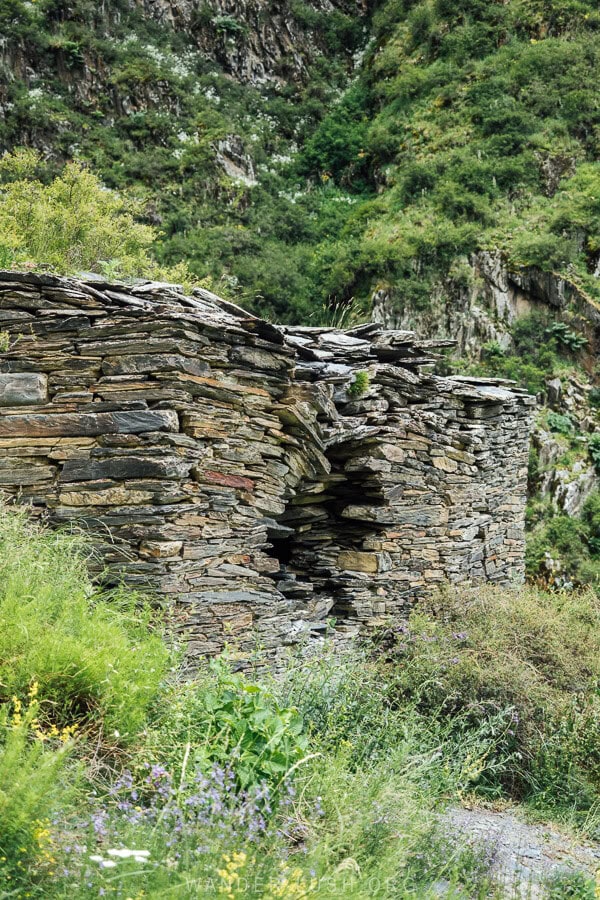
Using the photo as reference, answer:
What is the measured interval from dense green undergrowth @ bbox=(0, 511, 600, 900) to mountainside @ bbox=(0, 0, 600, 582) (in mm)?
12531

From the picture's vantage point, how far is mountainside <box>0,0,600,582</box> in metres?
21.2

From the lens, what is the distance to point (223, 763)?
10.9 ft

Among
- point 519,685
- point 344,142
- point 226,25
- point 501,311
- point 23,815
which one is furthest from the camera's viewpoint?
point 226,25

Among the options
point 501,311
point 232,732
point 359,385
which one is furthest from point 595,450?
point 232,732

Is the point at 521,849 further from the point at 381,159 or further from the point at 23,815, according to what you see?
the point at 381,159

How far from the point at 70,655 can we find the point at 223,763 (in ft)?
2.67

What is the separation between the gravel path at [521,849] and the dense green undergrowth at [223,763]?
17cm

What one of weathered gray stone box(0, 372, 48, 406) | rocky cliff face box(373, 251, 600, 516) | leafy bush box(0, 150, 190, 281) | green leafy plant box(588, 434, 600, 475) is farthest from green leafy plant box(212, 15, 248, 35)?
weathered gray stone box(0, 372, 48, 406)

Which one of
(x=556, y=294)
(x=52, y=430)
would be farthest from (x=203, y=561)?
(x=556, y=294)

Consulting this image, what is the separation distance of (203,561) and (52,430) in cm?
138

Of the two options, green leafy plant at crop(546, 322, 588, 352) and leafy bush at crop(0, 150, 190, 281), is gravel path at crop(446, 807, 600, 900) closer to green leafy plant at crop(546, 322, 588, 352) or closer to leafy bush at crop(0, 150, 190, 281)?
leafy bush at crop(0, 150, 190, 281)

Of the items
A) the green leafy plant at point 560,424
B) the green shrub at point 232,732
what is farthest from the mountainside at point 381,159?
the green shrub at point 232,732

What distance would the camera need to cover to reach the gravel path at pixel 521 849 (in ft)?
12.0

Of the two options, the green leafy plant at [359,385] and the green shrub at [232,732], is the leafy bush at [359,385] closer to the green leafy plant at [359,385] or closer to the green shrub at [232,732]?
the green leafy plant at [359,385]
